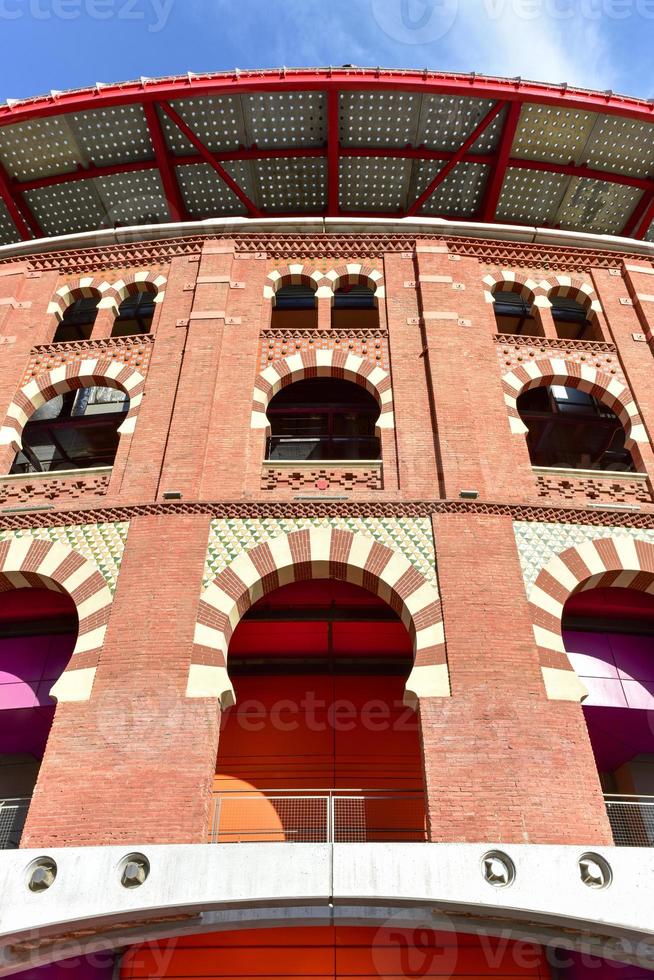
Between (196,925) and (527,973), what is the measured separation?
3.86 metres

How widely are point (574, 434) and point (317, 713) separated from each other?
7199 millimetres

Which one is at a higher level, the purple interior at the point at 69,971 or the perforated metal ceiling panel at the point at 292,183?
the perforated metal ceiling panel at the point at 292,183

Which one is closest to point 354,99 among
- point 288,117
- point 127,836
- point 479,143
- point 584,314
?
point 288,117

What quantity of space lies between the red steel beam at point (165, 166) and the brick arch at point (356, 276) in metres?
4.35

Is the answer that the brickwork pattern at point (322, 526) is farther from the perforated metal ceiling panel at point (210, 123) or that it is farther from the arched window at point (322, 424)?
the perforated metal ceiling panel at point (210, 123)

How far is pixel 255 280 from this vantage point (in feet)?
41.1

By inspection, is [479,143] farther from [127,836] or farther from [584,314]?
[127,836]

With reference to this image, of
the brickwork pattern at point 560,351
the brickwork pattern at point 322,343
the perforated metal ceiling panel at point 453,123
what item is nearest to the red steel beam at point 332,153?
the perforated metal ceiling panel at point 453,123

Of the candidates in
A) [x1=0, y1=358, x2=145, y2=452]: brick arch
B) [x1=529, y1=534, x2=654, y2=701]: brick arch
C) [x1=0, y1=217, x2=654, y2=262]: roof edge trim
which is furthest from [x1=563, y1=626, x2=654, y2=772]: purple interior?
[x1=0, y1=358, x2=145, y2=452]: brick arch

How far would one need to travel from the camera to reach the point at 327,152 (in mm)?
14281

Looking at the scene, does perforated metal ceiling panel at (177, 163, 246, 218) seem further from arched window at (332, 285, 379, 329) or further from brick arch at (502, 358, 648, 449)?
brick arch at (502, 358, 648, 449)

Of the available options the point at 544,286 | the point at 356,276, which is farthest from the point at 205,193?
the point at 544,286

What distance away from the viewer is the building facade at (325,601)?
6.40 metres

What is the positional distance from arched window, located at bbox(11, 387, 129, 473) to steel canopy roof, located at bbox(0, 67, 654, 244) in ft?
13.5
